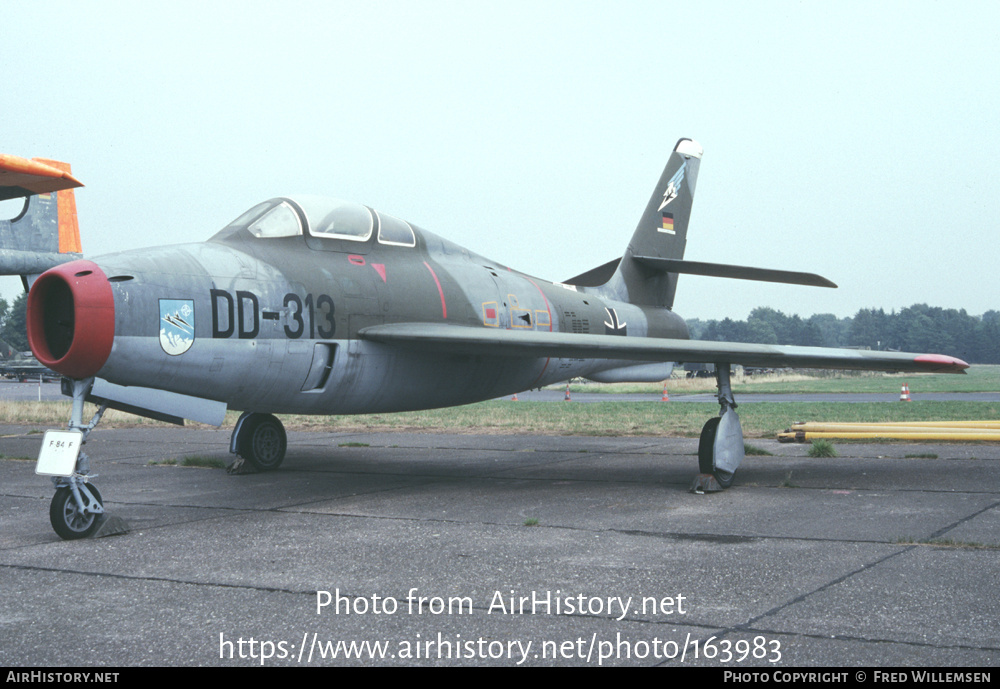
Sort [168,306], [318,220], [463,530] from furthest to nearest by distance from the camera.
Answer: [318,220] → [168,306] → [463,530]

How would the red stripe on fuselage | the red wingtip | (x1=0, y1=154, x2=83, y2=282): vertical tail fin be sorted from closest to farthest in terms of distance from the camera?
the red wingtip < the red stripe on fuselage < (x1=0, y1=154, x2=83, y2=282): vertical tail fin

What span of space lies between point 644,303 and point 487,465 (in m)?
4.33

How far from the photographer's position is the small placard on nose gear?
6.21 m

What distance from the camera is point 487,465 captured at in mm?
11141

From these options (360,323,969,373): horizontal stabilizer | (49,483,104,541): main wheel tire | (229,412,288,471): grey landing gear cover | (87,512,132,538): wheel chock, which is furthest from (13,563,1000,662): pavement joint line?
(229,412,288,471): grey landing gear cover

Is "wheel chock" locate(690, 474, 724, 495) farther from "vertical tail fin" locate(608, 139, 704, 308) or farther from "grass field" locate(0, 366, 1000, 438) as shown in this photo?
"grass field" locate(0, 366, 1000, 438)

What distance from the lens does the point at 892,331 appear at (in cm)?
14175

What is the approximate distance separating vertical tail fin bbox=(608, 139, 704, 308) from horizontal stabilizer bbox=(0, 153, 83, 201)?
9.34 metres

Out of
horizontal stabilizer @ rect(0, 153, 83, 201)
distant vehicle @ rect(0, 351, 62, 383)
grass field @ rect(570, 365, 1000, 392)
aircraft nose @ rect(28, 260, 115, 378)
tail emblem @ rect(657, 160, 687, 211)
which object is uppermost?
tail emblem @ rect(657, 160, 687, 211)

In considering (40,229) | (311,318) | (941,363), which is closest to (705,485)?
(941,363)

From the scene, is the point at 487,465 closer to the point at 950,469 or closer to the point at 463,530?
the point at 463,530

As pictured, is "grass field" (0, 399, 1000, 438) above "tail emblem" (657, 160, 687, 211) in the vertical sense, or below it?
below

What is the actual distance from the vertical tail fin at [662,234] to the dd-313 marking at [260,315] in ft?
20.7
